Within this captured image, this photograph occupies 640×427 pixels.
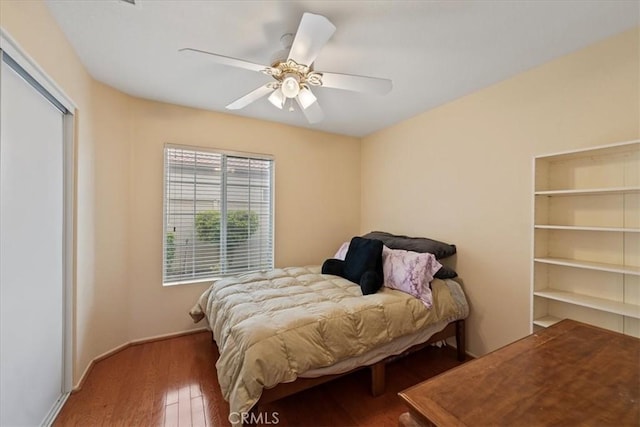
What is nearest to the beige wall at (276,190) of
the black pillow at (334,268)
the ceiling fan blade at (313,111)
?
the black pillow at (334,268)

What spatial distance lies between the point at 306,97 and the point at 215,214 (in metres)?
1.85

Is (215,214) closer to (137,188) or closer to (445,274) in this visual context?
(137,188)

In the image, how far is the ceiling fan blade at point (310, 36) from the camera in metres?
1.27

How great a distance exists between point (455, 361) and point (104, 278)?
3300 millimetres

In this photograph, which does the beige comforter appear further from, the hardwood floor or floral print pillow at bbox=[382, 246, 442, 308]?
the hardwood floor

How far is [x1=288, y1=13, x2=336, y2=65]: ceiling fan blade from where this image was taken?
50.1 inches

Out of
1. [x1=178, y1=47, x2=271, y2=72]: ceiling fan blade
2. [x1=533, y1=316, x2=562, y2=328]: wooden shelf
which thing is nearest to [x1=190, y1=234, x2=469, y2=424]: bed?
[x1=533, y1=316, x2=562, y2=328]: wooden shelf

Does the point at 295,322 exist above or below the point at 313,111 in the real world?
below

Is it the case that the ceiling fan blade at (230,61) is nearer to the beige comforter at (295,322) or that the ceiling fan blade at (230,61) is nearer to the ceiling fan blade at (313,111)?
the ceiling fan blade at (313,111)

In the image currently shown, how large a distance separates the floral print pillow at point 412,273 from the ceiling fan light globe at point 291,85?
1.64 m

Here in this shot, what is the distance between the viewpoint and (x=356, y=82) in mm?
1685

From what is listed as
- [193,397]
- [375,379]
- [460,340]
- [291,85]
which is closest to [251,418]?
[193,397]

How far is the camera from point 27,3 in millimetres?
1288

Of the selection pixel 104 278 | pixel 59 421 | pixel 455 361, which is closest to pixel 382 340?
pixel 455 361
